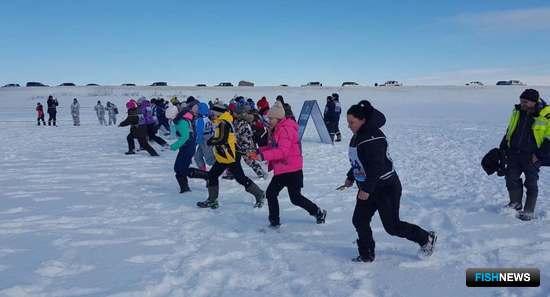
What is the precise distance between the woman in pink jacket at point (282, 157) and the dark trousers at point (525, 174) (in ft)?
9.19

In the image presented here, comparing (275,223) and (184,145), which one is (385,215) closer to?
(275,223)

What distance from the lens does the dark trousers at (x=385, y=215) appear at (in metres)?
4.70

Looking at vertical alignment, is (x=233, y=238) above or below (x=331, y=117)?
below

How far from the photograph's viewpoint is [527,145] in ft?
20.2

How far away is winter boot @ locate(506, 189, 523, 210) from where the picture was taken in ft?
21.6

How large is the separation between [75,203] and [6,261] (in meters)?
2.73

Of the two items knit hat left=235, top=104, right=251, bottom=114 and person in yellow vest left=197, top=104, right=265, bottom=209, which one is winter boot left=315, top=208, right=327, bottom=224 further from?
knit hat left=235, top=104, right=251, bottom=114

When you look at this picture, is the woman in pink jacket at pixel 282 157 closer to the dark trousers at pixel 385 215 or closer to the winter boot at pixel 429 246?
the dark trousers at pixel 385 215

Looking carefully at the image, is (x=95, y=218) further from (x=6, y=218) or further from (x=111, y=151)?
(x=111, y=151)

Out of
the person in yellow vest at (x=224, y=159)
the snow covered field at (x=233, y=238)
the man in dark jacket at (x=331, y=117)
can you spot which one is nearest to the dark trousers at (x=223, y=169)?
the person in yellow vest at (x=224, y=159)

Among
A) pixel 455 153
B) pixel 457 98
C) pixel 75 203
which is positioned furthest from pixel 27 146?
pixel 457 98

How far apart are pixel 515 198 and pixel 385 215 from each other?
2.97 m

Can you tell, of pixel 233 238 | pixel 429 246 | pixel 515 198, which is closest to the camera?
pixel 429 246

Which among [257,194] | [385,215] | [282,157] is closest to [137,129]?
[257,194]
